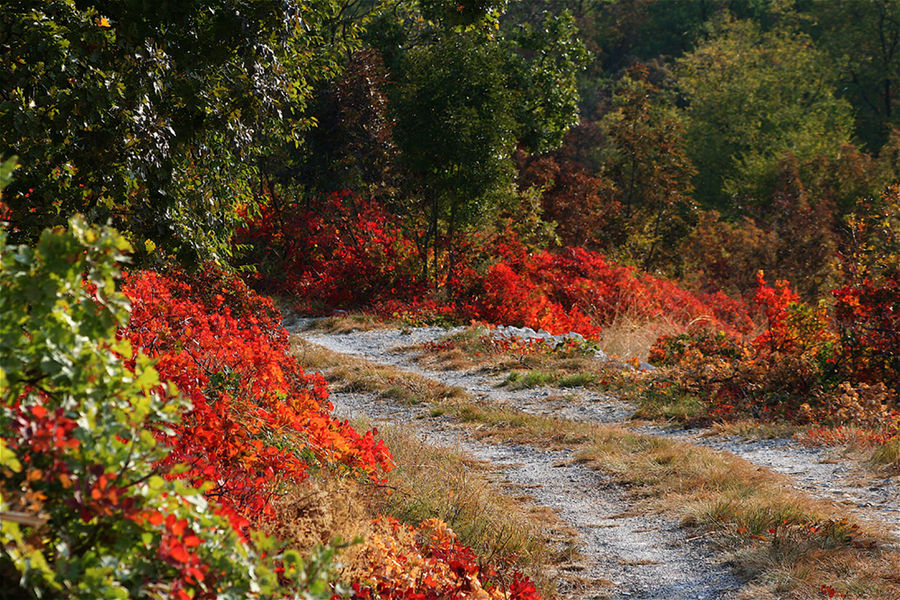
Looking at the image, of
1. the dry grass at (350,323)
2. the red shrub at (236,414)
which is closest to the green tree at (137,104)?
the red shrub at (236,414)

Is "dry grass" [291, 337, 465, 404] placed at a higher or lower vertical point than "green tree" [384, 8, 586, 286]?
lower

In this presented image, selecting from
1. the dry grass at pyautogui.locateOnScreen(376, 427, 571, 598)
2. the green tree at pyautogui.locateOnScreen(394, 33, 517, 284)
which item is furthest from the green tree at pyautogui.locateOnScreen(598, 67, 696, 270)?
the dry grass at pyautogui.locateOnScreen(376, 427, 571, 598)

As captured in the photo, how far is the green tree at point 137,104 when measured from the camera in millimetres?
4137

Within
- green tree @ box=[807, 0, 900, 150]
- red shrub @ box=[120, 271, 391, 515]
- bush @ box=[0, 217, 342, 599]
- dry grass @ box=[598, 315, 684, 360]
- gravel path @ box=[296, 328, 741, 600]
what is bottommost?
dry grass @ box=[598, 315, 684, 360]

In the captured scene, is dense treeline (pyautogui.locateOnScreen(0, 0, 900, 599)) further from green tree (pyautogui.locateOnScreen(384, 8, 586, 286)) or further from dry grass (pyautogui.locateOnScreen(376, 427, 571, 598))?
dry grass (pyautogui.locateOnScreen(376, 427, 571, 598))

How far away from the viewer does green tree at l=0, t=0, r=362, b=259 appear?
13.6 feet

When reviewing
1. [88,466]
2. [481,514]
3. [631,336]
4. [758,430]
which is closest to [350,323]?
[631,336]

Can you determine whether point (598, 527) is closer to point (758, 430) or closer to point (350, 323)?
point (758, 430)

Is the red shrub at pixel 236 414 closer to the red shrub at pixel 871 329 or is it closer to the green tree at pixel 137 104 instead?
the green tree at pixel 137 104

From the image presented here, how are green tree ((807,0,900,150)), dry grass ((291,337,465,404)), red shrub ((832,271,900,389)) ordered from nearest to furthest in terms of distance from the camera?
1. red shrub ((832,271,900,389))
2. dry grass ((291,337,465,404))
3. green tree ((807,0,900,150))

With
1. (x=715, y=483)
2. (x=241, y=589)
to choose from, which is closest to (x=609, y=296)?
(x=715, y=483)

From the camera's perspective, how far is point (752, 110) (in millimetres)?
33281

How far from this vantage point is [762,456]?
684 centimetres

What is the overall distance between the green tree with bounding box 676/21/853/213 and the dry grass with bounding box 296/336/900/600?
23697mm
